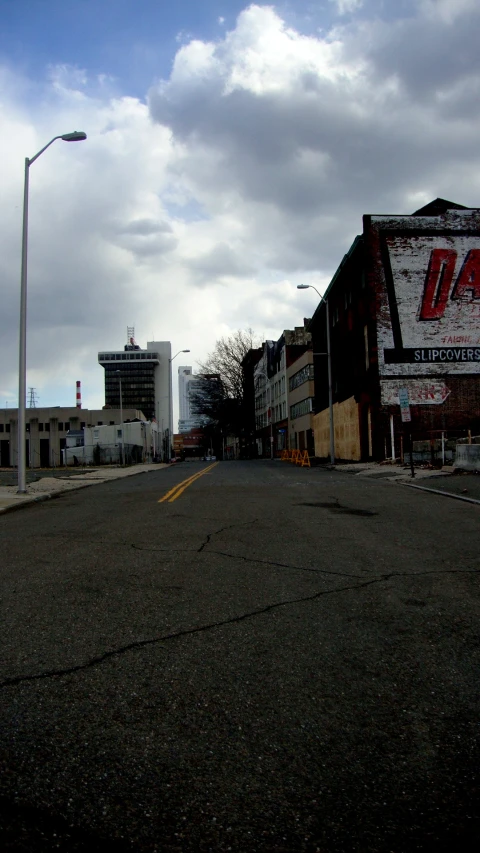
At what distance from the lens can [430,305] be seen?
122 feet

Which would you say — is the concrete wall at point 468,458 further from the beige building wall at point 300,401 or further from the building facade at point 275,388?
the building facade at point 275,388

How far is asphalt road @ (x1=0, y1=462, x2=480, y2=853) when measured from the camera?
7.55ft

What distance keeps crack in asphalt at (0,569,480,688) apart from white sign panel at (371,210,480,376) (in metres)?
31.3

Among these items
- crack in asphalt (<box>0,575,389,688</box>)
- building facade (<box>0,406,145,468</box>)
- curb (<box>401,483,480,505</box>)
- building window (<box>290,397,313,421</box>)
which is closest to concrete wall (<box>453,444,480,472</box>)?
curb (<box>401,483,480,505</box>)

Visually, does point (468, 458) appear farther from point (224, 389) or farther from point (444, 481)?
point (224, 389)

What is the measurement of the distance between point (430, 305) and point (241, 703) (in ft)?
120

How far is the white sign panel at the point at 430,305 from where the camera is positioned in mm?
36875

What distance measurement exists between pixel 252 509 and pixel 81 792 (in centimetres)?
1013

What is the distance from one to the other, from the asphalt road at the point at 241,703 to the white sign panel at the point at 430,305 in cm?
3093

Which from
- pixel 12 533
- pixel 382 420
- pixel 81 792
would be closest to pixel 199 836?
pixel 81 792

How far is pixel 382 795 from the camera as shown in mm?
2455

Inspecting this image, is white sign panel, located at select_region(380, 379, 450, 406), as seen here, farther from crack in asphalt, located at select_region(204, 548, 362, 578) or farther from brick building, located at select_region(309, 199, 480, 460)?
crack in asphalt, located at select_region(204, 548, 362, 578)

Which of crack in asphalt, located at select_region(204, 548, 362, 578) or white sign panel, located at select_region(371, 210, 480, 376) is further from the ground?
white sign panel, located at select_region(371, 210, 480, 376)

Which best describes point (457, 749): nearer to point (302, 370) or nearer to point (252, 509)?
point (252, 509)
